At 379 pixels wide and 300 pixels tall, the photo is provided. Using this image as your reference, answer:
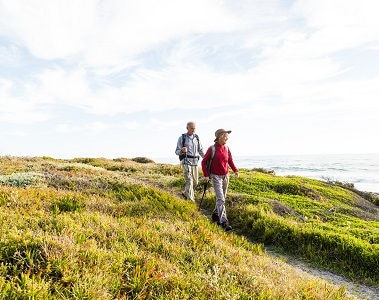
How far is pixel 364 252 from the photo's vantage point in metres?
10.3

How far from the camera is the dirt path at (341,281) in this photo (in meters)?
8.35

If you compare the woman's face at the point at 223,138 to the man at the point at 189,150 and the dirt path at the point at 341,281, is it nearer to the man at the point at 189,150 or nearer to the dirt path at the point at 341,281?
the man at the point at 189,150

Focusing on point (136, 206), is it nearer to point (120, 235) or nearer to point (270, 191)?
point (120, 235)

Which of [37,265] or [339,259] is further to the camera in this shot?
[339,259]

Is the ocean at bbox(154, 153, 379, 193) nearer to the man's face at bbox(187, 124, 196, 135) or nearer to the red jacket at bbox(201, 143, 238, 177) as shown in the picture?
the man's face at bbox(187, 124, 196, 135)

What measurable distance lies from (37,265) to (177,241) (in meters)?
3.15

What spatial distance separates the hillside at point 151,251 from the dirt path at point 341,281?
0.38 metres

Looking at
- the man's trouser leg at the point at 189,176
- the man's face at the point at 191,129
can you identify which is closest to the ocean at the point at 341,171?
the man's trouser leg at the point at 189,176

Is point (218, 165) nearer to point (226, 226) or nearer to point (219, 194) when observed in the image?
point (219, 194)

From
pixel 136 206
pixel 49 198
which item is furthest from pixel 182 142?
pixel 49 198

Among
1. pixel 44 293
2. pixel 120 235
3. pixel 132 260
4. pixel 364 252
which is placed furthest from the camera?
pixel 364 252

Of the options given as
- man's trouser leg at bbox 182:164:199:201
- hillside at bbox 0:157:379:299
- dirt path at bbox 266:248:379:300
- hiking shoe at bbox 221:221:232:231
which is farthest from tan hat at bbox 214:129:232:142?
dirt path at bbox 266:248:379:300

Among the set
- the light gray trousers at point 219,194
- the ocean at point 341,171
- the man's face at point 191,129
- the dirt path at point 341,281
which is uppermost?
the man's face at point 191,129

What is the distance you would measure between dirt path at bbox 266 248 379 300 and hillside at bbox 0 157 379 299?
14.9 inches
